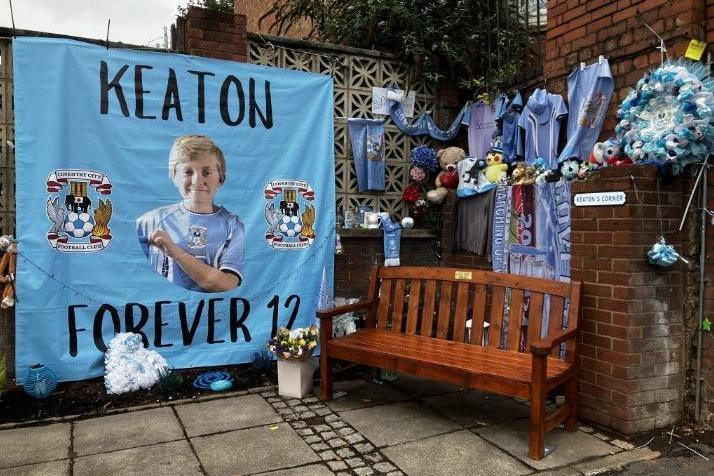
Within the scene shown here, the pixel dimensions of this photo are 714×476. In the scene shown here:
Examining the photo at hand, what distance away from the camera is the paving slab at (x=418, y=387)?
14.8 ft

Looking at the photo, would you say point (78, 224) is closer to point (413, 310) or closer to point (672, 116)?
point (413, 310)

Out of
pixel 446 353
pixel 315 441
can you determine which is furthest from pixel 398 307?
pixel 315 441

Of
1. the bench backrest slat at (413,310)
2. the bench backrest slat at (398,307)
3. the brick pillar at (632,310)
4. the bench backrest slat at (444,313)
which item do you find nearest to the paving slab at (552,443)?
the brick pillar at (632,310)

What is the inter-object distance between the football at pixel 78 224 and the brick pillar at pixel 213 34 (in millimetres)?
1705

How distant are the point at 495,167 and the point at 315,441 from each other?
3.01 m

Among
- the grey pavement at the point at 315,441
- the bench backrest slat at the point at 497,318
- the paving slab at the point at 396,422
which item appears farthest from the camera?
the bench backrest slat at the point at 497,318

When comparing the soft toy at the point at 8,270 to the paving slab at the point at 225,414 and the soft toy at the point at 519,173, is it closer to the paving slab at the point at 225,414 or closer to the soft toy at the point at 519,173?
the paving slab at the point at 225,414

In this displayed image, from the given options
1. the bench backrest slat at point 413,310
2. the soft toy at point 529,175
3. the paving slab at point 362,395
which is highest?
the soft toy at point 529,175

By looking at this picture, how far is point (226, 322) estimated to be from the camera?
492cm

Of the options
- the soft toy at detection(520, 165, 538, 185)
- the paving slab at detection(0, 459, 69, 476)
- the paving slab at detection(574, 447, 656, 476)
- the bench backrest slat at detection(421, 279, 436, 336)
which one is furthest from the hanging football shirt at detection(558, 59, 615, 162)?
the paving slab at detection(0, 459, 69, 476)

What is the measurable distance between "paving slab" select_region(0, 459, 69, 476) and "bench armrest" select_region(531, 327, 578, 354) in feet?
9.09

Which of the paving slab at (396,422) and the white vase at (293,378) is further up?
the white vase at (293,378)

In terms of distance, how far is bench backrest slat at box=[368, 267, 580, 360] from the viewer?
3.80 m

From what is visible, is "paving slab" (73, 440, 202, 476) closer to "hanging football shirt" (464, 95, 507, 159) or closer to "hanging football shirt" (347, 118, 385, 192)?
"hanging football shirt" (347, 118, 385, 192)
